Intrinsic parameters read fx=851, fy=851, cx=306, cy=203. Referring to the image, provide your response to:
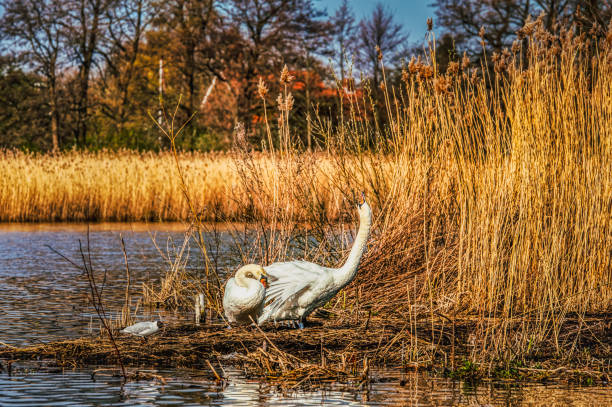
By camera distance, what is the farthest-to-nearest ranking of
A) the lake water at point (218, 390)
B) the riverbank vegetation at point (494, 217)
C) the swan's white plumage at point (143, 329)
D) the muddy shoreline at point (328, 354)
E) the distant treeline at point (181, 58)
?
the distant treeline at point (181, 58)
the swan's white plumage at point (143, 329)
the riverbank vegetation at point (494, 217)
the muddy shoreline at point (328, 354)
the lake water at point (218, 390)

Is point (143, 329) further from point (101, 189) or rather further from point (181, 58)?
point (181, 58)

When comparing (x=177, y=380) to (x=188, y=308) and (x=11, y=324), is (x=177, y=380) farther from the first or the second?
(x=188, y=308)

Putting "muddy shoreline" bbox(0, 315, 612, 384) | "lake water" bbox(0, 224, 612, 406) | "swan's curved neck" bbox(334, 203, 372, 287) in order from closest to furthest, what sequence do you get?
"lake water" bbox(0, 224, 612, 406) → "muddy shoreline" bbox(0, 315, 612, 384) → "swan's curved neck" bbox(334, 203, 372, 287)

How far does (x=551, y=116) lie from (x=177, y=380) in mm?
3777

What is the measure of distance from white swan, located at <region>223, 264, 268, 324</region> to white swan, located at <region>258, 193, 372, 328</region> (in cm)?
13

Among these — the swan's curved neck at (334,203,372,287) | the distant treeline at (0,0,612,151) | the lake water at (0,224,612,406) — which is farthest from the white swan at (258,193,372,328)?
the distant treeline at (0,0,612,151)

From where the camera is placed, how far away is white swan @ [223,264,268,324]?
246 inches

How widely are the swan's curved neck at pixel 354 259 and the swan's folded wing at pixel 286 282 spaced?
13cm

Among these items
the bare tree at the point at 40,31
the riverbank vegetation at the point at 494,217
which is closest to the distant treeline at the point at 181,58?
the bare tree at the point at 40,31

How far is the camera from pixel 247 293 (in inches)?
246

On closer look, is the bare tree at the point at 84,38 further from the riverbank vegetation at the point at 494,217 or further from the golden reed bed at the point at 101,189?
the riverbank vegetation at the point at 494,217

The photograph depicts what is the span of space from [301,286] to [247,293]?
400 mm

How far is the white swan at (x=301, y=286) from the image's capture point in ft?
20.6

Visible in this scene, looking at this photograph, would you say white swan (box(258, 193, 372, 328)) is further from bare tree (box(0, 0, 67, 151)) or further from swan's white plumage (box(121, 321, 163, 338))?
bare tree (box(0, 0, 67, 151))
